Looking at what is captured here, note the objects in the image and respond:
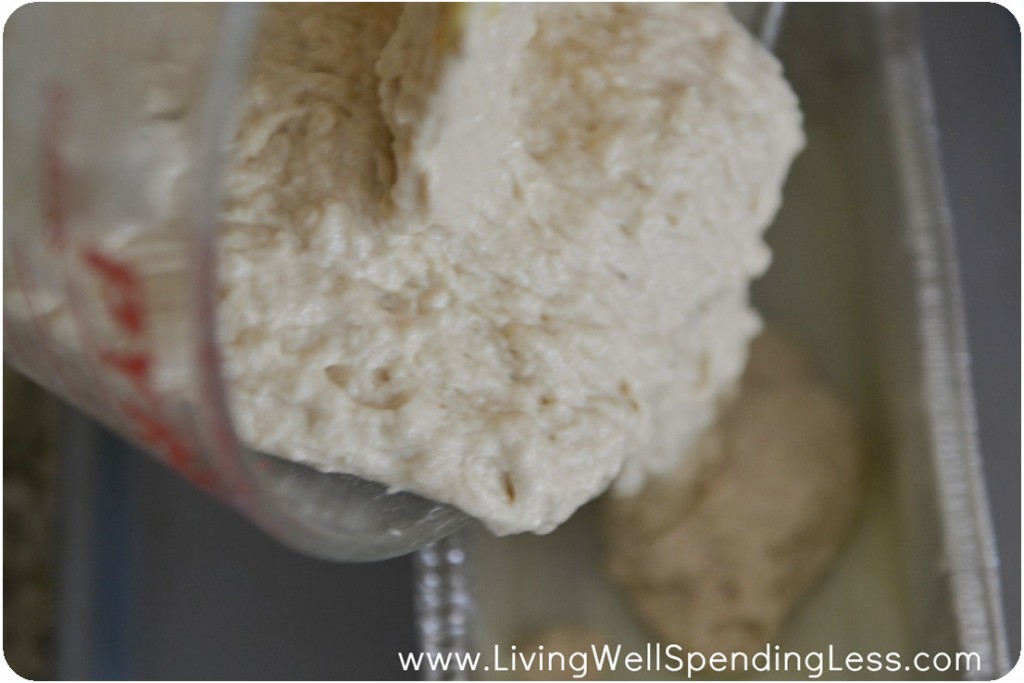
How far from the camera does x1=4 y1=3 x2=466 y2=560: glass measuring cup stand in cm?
31

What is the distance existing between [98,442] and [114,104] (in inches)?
20.6

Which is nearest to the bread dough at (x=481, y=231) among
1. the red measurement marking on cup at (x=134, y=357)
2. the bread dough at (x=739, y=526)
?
the red measurement marking on cup at (x=134, y=357)

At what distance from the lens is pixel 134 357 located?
1.20 ft

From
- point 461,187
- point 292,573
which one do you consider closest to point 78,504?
point 292,573

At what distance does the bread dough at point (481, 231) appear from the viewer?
1.55ft

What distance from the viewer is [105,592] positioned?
30.8 inches

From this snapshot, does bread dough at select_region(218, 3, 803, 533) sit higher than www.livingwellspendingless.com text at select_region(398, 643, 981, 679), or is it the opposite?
bread dough at select_region(218, 3, 803, 533)

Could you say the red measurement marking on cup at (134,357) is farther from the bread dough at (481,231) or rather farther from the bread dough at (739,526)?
the bread dough at (739,526)

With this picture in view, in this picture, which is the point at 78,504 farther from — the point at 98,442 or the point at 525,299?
the point at 525,299

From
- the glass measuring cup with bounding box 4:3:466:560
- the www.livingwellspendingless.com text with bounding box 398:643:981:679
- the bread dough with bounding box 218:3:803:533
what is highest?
the glass measuring cup with bounding box 4:3:466:560

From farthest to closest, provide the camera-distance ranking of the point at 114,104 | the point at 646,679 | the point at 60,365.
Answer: the point at 646,679 → the point at 60,365 → the point at 114,104

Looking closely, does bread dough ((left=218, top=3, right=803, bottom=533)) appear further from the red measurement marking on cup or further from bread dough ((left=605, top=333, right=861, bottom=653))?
bread dough ((left=605, top=333, right=861, bottom=653))

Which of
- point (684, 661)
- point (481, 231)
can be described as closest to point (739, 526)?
point (684, 661)

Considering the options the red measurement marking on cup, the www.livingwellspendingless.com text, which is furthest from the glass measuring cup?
the www.livingwellspendingless.com text
